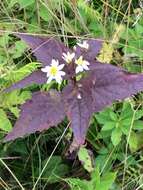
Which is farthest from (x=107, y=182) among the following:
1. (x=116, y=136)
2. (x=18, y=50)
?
(x=18, y=50)

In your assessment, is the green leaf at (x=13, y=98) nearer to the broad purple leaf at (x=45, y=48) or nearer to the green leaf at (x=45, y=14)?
the broad purple leaf at (x=45, y=48)

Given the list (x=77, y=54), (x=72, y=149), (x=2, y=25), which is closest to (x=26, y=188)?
(x=72, y=149)

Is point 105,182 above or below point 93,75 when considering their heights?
below

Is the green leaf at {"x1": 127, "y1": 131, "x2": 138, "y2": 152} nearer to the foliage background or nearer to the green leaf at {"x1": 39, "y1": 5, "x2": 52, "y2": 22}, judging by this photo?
the foliage background

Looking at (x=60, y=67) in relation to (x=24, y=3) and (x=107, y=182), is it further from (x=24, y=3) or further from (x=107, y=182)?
(x=24, y=3)

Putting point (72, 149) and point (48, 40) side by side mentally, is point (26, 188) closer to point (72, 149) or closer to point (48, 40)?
point (72, 149)

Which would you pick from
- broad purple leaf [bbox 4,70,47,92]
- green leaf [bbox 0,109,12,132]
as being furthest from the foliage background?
broad purple leaf [bbox 4,70,47,92]
